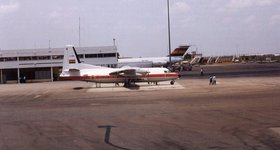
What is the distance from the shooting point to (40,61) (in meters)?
78.8

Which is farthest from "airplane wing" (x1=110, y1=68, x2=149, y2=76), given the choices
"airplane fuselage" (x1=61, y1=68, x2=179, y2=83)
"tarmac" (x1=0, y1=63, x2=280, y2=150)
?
"tarmac" (x1=0, y1=63, x2=280, y2=150)

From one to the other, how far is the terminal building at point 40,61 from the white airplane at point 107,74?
26.2m

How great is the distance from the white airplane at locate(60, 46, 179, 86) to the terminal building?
26.2m

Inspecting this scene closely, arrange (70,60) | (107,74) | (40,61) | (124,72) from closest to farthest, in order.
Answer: (124,72), (107,74), (70,60), (40,61)

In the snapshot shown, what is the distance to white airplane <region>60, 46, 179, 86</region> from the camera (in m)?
51.7

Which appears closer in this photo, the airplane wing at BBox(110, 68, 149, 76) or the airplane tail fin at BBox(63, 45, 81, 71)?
the airplane wing at BBox(110, 68, 149, 76)

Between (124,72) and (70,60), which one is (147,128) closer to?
(124,72)

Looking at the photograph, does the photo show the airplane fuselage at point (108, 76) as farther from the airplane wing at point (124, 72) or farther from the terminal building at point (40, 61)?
the terminal building at point (40, 61)

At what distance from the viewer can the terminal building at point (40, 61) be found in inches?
3095

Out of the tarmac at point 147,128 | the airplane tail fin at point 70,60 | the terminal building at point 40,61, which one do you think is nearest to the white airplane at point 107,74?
the airplane tail fin at point 70,60

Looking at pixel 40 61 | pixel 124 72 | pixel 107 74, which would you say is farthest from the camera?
pixel 40 61

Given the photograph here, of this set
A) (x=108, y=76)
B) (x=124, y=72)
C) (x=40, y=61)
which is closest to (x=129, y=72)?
(x=124, y=72)

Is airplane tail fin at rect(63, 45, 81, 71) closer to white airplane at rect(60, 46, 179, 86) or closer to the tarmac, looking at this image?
white airplane at rect(60, 46, 179, 86)

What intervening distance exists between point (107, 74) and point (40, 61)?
30.4 meters
